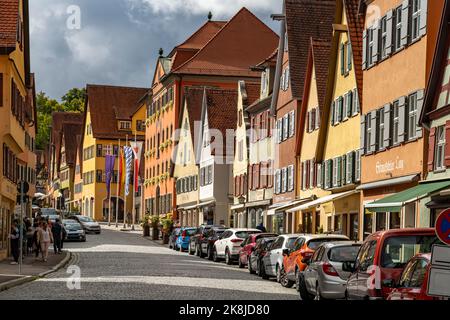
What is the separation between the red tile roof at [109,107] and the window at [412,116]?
100.0 metres

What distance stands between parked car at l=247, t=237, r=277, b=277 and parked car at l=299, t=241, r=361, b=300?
10235mm

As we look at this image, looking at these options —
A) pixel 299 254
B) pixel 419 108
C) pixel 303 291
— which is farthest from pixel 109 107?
pixel 303 291

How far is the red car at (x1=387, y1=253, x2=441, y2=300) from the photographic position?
47.0 feet

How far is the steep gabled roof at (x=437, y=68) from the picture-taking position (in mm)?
32000

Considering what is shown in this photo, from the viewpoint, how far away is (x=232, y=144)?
264ft

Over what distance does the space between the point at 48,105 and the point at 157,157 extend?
53.2 metres

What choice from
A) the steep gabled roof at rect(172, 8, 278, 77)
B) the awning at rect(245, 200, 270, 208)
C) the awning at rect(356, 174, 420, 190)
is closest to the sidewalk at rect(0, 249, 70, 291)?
the awning at rect(356, 174, 420, 190)

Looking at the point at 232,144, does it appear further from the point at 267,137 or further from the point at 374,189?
the point at 374,189

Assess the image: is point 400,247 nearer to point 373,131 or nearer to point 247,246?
point 373,131

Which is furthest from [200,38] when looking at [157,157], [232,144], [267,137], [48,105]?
[48,105]

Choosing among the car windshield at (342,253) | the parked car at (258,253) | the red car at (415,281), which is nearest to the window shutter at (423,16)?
the parked car at (258,253)

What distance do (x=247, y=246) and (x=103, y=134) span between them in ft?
309

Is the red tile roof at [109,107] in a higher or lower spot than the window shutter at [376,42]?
higher

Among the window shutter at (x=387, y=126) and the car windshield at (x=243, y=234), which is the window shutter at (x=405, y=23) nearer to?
the window shutter at (x=387, y=126)
